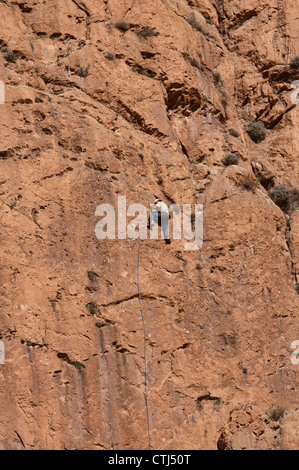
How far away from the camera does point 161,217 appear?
18.4 metres

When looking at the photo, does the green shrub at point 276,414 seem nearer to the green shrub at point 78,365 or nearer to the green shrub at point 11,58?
the green shrub at point 78,365

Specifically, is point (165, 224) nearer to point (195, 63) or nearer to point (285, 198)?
point (285, 198)

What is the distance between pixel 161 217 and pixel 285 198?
4956 mm

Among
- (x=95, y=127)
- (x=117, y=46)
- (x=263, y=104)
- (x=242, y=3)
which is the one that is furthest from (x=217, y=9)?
(x=95, y=127)

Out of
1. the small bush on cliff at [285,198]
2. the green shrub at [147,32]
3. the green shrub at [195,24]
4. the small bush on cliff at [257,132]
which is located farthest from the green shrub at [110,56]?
the small bush on cliff at [285,198]

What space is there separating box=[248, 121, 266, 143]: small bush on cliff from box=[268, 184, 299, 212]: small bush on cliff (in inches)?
82.1

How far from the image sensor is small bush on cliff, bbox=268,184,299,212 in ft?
70.3

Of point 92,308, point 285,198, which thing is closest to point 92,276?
point 92,308

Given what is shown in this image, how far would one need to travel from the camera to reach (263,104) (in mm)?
23422

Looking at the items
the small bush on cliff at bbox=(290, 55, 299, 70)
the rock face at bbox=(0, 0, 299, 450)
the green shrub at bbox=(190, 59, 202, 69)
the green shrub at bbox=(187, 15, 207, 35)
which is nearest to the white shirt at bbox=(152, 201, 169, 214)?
the rock face at bbox=(0, 0, 299, 450)

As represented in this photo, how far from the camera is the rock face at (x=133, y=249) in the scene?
16125 mm

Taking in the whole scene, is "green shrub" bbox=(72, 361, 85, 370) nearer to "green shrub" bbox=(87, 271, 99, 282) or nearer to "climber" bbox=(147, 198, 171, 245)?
"green shrub" bbox=(87, 271, 99, 282)

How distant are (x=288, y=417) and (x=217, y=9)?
14487 millimetres
